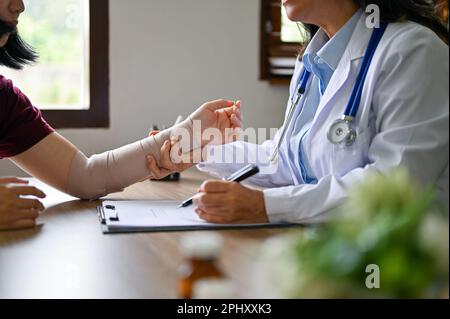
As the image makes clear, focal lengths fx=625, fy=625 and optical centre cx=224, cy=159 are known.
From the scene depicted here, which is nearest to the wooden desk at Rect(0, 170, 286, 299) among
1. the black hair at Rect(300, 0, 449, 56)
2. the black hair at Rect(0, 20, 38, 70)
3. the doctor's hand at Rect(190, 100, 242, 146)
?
the doctor's hand at Rect(190, 100, 242, 146)

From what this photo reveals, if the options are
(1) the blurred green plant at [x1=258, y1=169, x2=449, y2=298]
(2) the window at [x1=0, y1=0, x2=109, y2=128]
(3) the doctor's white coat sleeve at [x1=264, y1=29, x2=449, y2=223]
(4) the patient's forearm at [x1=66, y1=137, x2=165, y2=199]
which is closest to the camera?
(1) the blurred green plant at [x1=258, y1=169, x2=449, y2=298]

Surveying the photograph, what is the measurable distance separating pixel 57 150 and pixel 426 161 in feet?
2.95

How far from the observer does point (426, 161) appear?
86cm

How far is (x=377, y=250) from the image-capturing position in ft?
1.30

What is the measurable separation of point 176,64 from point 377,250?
2020mm

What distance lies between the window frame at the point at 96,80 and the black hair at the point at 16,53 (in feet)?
1.67

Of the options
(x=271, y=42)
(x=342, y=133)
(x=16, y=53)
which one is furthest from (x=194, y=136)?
(x=271, y=42)

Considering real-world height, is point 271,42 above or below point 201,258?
above

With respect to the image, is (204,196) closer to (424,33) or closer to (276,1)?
(424,33)

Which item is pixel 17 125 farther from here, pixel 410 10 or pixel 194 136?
pixel 410 10

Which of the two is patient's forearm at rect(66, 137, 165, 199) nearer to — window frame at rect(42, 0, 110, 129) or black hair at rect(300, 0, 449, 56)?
black hair at rect(300, 0, 449, 56)

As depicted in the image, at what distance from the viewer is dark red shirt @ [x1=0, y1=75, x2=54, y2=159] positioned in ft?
4.79

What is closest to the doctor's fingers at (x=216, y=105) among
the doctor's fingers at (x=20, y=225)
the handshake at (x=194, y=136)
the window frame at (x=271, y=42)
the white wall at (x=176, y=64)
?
the handshake at (x=194, y=136)
